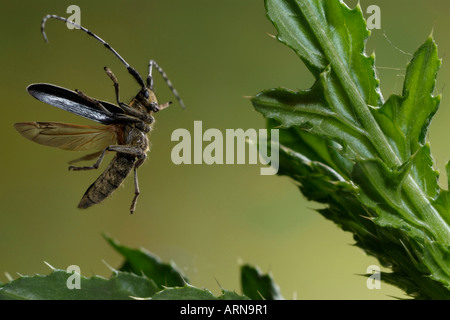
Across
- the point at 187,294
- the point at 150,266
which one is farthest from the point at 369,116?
the point at 150,266

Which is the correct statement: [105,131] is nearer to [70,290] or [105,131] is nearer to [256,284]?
[70,290]

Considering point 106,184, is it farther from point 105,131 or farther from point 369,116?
point 369,116

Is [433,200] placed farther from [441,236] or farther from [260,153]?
[260,153]

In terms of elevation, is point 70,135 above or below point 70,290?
above

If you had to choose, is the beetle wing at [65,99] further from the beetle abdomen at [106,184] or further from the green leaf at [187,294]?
the green leaf at [187,294]

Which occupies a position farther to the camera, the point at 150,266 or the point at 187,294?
the point at 150,266
